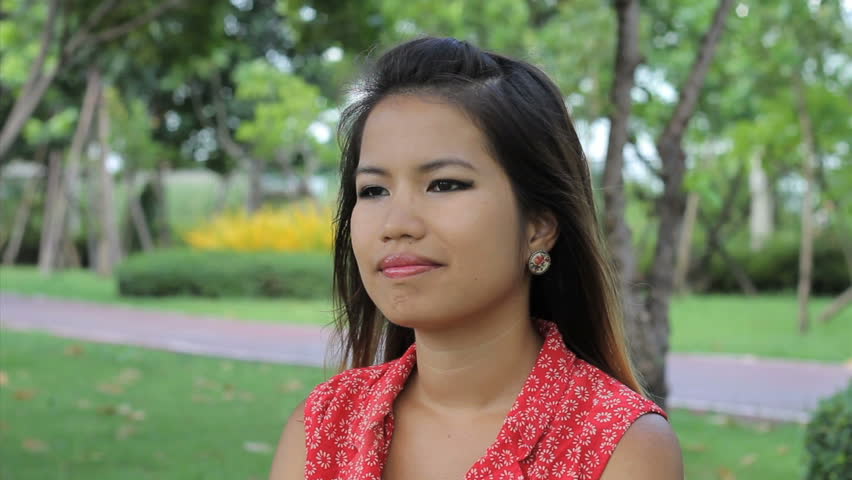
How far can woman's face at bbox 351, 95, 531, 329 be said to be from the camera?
174 cm

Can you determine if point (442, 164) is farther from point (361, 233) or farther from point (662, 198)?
point (662, 198)

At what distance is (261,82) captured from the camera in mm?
19562

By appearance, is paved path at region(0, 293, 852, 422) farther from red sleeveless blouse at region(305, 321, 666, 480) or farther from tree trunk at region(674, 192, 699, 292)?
tree trunk at region(674, 192, 699, 292)

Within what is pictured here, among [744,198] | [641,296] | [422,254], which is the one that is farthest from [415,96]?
[744,198]

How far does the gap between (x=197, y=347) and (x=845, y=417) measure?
302 inches

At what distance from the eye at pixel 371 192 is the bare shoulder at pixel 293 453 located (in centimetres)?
43

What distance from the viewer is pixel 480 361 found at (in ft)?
6.09

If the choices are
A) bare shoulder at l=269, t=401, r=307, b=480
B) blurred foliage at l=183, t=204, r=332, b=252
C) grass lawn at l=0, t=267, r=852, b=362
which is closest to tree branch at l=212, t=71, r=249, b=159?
blurred foliage at l=183, t=204, r=332, b=252

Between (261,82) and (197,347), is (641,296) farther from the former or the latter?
(261,82)

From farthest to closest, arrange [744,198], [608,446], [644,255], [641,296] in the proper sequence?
[744,198]
[644,255]
[641,296]
[608,446]

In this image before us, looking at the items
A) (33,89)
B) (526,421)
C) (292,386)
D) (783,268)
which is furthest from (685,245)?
(526,421)

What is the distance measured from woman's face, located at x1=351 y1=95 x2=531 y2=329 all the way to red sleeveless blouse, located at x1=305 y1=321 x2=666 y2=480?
0.17 m

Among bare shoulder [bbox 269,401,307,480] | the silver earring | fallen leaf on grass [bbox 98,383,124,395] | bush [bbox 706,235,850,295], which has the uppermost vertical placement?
the silver earring

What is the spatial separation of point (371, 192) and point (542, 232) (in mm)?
301
